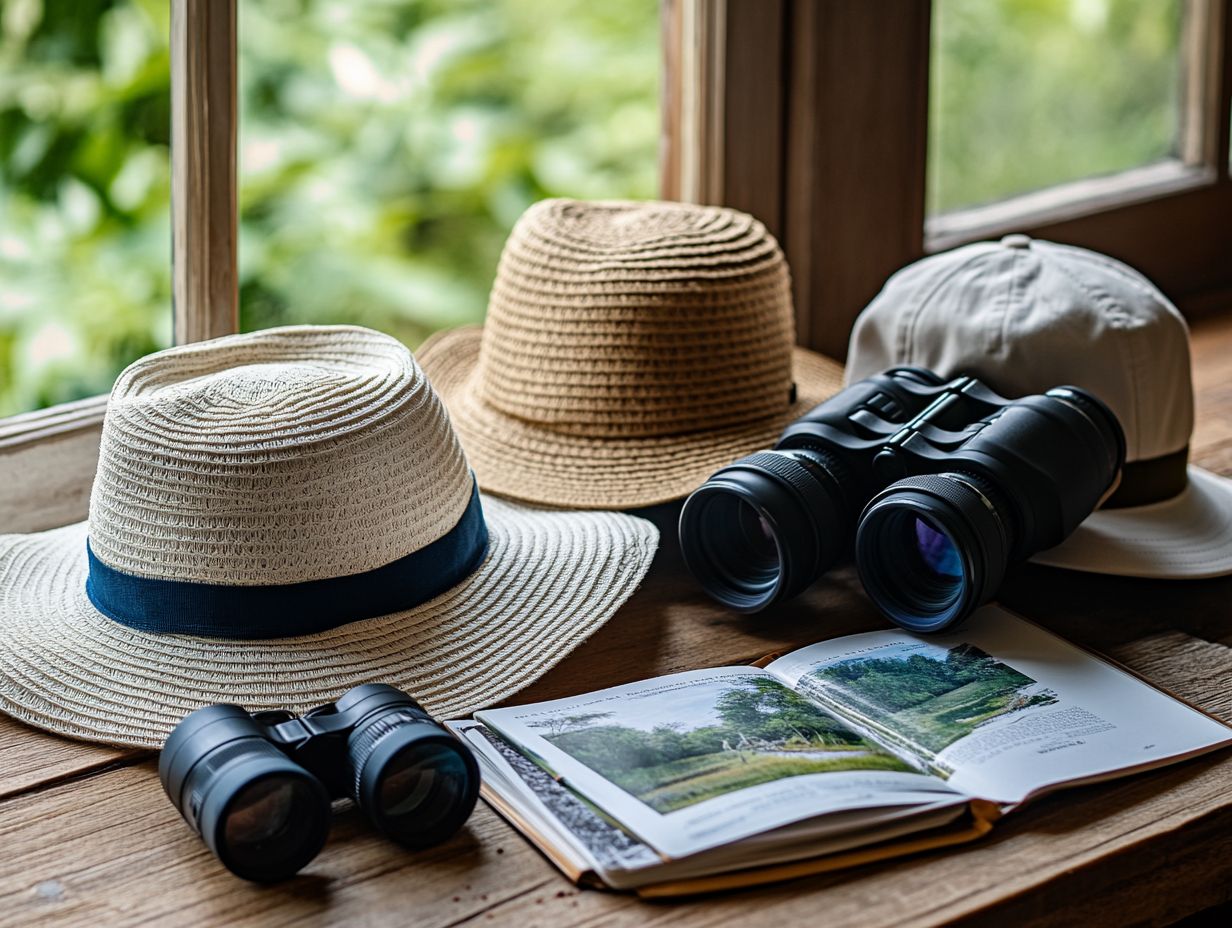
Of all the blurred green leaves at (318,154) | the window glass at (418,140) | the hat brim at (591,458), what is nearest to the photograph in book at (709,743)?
the hat brim at (591,458)

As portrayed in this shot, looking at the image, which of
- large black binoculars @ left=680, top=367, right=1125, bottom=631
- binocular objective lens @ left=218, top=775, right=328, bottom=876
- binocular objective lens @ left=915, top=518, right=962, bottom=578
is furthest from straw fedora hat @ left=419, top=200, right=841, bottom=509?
binocular objective lens @ left=218, top=775, right=328, bottom=876

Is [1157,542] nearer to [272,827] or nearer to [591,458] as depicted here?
[591,458]

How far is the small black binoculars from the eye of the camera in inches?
32.1

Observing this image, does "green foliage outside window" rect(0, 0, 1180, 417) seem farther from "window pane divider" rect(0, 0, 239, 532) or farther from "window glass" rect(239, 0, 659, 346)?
"window pane divider" rect(0, 0, 239, 532)

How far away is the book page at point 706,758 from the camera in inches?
33.8

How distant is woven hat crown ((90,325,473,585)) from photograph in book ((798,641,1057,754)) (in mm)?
329

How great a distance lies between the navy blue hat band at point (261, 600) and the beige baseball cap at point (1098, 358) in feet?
1.73

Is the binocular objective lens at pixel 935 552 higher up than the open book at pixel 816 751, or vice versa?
the binocular objective lens at pixel 935 552

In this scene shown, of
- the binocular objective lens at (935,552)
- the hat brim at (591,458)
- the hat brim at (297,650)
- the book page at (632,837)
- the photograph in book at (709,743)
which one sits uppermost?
the hat brim at (591,458)

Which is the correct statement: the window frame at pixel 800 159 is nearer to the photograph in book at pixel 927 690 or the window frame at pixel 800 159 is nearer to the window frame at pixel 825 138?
the window frame at pixel 825 138

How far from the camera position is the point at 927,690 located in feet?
3.37

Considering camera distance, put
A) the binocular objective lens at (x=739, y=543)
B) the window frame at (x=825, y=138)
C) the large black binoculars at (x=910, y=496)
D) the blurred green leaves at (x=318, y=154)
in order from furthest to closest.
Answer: the window frame at (x=825, y=138)
the blurred green leaves at (x=318, y=154)
the binocular objective lens at (x=739, y=543)
the large black binoculars at (x=910, y=496)

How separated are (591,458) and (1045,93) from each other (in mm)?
1009

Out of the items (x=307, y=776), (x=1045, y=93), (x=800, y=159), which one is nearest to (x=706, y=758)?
(x=307, y=776)
